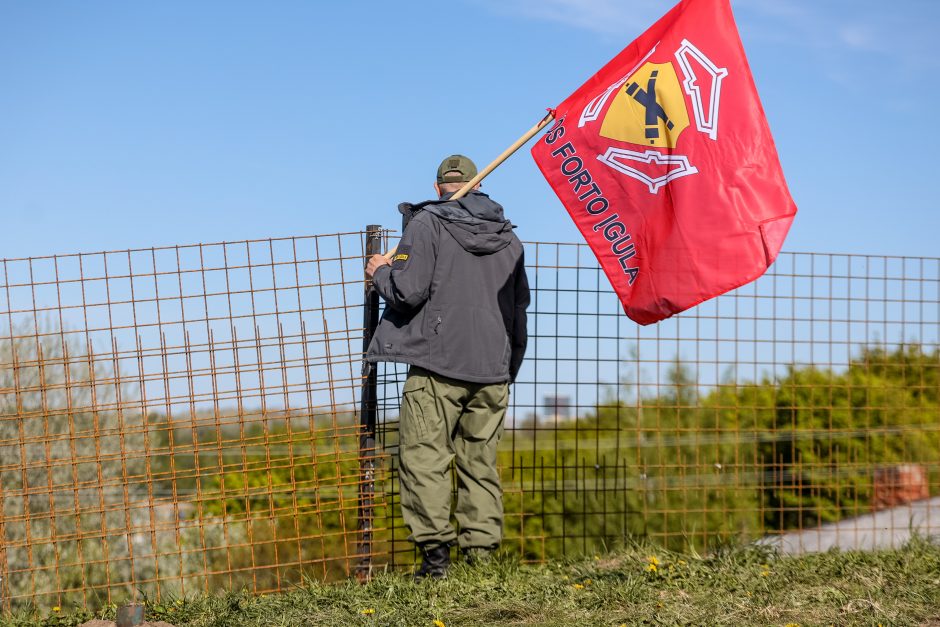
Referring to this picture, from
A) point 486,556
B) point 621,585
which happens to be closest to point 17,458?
point 486,556

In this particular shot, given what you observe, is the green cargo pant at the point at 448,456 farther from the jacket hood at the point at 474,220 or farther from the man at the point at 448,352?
the jacket hood at the point at 474,220

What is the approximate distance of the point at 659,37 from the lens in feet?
16.2

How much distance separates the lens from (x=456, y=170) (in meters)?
5.01


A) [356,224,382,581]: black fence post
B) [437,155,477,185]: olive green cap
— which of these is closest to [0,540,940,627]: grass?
[356,224,382,581]: black fence post

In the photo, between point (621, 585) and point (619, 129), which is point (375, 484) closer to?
point (621, 585)

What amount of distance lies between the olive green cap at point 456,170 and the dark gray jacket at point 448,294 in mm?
124

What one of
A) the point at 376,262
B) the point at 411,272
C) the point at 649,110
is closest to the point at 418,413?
the point at 411,272

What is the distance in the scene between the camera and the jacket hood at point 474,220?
4.87 metres

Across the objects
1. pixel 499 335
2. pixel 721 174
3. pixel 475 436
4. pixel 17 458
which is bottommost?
pixel 17 458

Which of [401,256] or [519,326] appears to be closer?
[401,256]

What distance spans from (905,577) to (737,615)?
3.82 feet

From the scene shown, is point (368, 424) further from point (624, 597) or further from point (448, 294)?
point (624, 597)

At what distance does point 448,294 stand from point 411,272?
23 centimetres

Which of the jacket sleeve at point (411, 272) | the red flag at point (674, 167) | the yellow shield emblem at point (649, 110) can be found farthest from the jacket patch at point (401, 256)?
the yellow shield emblem at point (649, 110)
